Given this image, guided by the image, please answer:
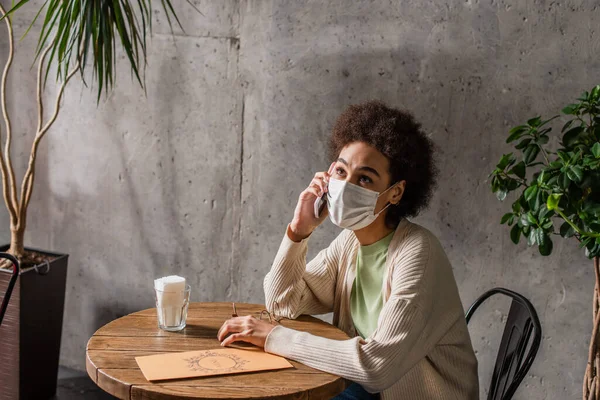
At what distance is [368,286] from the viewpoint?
6.79 feet

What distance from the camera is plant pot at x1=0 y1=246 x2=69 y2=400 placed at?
2.78 meters

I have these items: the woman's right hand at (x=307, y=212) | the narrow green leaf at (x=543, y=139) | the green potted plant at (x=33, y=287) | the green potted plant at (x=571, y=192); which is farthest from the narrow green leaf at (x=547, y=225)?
the green potted plant at (x=33, y=287)

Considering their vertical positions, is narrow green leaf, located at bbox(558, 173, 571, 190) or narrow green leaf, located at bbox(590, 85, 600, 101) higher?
narrow green leaf, located at bbox(590, 85, 600, 101)

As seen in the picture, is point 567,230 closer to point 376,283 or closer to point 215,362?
point 376,283

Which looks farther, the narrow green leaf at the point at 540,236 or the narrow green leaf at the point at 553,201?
the narrow green leaf at the point at 540,236

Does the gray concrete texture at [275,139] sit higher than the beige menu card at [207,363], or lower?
higher

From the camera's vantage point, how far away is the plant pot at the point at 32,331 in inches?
109

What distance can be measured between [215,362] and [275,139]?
126cm

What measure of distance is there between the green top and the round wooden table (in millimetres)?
125

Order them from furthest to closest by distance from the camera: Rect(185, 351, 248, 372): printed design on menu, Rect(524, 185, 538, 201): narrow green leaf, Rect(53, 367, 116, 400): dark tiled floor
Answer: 1. Rect(53, 367, 116, 400): dark tiled floor
2. Rect(524, 185, 538, 201): narrow green leaf
3. Rect(185, 351, 248, 372): printed design on menu

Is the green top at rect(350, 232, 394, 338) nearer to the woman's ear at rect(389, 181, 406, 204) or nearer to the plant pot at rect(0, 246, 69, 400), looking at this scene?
the woman's ear at rect(389, 181, 406, 204)

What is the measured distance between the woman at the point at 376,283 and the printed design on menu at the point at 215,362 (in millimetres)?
77

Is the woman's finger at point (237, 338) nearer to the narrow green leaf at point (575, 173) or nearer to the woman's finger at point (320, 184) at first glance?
the woman's finger at point (320, 184)

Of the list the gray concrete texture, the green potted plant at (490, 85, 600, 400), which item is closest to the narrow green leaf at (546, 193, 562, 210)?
the green potted plant at (490, 85, 600, 400)
